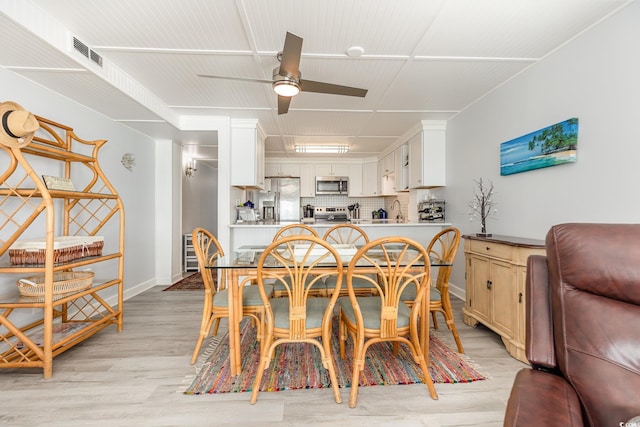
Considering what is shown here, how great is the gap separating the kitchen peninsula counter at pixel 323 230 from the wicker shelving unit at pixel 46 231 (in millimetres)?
1444

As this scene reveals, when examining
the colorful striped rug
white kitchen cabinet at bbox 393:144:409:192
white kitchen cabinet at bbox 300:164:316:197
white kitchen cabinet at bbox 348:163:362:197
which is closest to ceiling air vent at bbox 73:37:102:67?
the colorful striped rug

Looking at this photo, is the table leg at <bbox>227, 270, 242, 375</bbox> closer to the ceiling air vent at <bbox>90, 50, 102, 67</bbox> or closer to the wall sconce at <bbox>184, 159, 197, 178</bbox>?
the ceiling air vent at <bbox>90, 50, 102, 67</bbox>

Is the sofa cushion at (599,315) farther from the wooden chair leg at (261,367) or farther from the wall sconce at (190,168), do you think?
the wall sconce at (190,168)

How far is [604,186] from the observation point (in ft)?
6.34

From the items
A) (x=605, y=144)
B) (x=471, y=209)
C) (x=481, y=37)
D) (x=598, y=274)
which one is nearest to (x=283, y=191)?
(x=471, y=209)

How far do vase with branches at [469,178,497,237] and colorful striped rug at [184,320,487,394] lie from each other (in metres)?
1.32

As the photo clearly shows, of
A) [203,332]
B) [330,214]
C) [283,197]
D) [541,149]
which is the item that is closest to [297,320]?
[203,332]

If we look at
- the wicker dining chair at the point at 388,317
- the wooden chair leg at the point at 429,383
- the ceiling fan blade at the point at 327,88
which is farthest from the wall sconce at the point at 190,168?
the wooden chair leg at the point at 429,383

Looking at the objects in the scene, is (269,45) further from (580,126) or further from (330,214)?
(330,214)

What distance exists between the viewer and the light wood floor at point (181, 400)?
5.09 ft

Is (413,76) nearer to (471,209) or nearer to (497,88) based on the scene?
(497,88)

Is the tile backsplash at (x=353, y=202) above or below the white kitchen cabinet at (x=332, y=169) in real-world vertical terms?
below

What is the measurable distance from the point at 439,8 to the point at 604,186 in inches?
62.6

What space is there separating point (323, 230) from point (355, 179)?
283 cm
